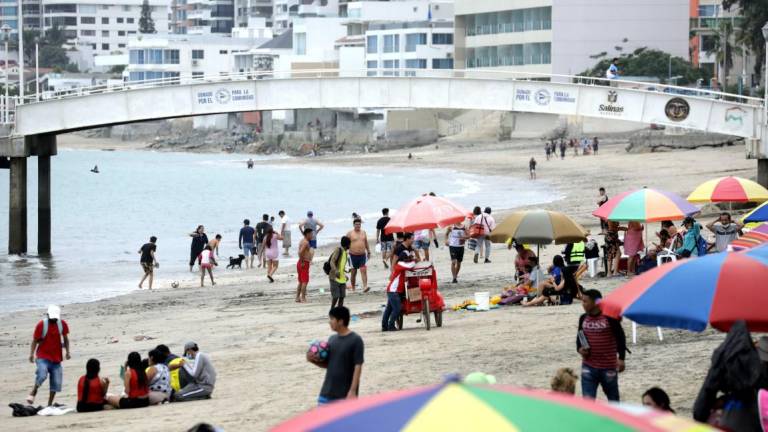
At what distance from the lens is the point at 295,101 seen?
38.0 meters

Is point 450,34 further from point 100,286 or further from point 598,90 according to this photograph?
point 100,286

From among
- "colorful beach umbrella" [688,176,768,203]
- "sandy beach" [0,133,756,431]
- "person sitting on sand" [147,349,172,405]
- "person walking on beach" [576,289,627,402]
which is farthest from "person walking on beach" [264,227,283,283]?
"person walking on beach" [576,289,627,402]

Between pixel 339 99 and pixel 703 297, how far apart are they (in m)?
29.7

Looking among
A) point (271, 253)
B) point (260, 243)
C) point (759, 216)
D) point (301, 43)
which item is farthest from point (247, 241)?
point (301, 43)

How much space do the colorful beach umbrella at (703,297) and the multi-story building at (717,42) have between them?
78.0 meters

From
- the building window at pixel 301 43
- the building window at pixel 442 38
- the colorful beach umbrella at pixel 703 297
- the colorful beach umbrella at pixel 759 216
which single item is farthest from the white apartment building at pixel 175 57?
the colorful beach umbrella at pixel 703 297

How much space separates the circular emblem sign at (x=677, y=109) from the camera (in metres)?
35.7

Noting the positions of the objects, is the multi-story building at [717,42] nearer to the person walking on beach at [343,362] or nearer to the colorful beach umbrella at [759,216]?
the colorful beach umbrella at [759,216]

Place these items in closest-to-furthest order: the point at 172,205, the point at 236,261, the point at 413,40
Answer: the point at 236,261 → the point at 172,205 → the point at 413,40

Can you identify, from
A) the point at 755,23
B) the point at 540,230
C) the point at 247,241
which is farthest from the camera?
the point at 755,23

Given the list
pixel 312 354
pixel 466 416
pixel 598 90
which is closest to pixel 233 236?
pixel 598 90

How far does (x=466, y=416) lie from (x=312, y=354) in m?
4.94

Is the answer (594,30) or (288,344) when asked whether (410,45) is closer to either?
(594,30)

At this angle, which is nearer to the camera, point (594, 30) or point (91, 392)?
point (91, 392)
